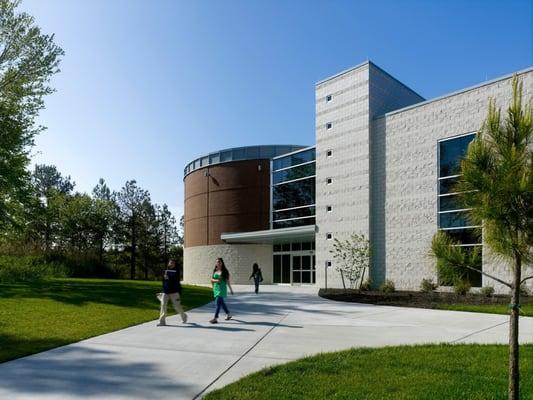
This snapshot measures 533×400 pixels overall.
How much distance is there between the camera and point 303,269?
35406mm

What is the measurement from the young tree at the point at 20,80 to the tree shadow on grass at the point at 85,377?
19.6 metres

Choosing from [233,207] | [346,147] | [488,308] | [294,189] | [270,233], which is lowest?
[488,308]

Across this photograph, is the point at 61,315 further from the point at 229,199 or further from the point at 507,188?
the point at 229,199

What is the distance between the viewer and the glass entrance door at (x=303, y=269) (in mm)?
34562

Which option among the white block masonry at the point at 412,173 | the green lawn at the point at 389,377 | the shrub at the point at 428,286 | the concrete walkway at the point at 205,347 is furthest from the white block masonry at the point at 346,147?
the green lawn at the point at 389,377

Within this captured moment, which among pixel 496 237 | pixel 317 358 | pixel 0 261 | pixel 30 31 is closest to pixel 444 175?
pixel 317 358

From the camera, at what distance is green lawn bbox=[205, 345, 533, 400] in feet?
19.4

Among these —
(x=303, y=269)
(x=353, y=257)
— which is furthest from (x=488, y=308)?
(x=303, y=269)

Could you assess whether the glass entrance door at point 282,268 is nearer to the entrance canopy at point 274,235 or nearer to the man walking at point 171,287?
the entrance canopy at point 274,235

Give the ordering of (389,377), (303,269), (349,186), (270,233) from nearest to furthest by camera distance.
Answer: (389,377) < (349,186) < (270,233) < (303,269)

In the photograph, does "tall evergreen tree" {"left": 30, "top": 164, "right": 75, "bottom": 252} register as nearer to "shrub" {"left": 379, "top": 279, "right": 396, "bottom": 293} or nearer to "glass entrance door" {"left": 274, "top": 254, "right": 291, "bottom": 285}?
"glass entrance door" {"left": 274, "top": 254, "right": 291, "bottom": 285}

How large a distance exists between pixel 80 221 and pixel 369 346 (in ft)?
187

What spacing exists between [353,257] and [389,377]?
21.6 metres

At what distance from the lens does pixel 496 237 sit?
5.05m
